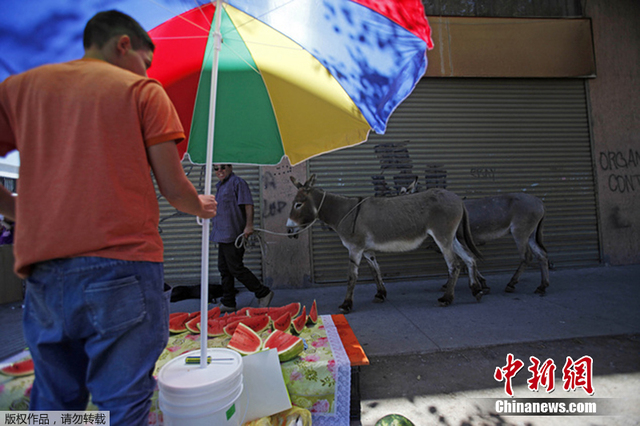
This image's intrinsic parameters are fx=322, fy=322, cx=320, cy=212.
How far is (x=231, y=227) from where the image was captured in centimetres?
475

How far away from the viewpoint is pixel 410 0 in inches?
88.7

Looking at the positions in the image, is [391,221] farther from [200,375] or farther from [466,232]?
[200,375]

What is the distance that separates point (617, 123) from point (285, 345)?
9.20m

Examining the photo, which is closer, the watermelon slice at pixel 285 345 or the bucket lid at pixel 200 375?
the bucket lid at pixel 200 375

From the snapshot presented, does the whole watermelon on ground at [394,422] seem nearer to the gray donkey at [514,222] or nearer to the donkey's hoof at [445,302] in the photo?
the donkey's hoof at [445,302]

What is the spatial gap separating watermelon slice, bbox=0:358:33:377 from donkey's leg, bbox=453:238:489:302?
16.8ft

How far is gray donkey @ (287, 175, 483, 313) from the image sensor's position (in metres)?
4.97

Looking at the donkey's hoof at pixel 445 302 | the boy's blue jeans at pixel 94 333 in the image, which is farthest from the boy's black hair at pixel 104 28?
the donkey's hoof at pixel 445 302

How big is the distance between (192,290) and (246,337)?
310 centimetres

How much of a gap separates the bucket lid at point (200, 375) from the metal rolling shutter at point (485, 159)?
4.75 metres

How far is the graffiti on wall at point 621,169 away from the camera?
729 centimetres

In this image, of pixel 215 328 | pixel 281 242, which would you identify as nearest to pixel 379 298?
pixel 281 242

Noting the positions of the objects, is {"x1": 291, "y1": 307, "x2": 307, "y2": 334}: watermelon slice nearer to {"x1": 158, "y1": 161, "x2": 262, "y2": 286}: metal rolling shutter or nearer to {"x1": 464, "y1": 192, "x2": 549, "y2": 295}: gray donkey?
{"x1": 158, "y1": 161, "x2": 262, "y2": 286}: metal rolling shutter

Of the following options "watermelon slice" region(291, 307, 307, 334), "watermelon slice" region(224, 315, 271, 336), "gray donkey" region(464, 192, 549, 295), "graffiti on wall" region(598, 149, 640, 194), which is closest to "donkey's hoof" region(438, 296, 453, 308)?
"gray donkey" region(464, 192, 549, 295)
